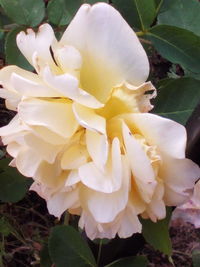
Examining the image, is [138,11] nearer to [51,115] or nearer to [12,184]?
[51,115]

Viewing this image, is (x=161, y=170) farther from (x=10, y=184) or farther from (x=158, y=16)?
(x=10, y=184)

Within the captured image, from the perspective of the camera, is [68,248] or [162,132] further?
[68,248]

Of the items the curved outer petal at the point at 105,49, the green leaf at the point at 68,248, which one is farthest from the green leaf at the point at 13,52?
the green leaf at the point at 68,248

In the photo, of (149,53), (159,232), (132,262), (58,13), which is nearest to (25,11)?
(58,13)

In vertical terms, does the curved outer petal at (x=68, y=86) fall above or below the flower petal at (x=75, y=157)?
above

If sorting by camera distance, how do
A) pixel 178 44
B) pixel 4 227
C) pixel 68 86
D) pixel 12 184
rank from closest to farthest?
pixel 68 86
pixel 178 44
pixel 12 184
pixel 4 227

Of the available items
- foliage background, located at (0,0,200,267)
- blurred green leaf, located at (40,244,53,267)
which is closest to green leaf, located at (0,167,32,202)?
foliage background, located at (0,0,200,267)

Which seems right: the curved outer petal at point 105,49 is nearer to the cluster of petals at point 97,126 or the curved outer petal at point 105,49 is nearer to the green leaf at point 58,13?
the cluster of petals at point 97,126

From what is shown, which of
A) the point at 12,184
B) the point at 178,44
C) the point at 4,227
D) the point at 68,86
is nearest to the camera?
the point at 68,86
